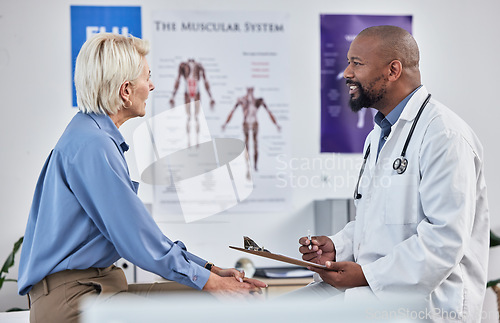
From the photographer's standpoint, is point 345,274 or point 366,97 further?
point 366,97

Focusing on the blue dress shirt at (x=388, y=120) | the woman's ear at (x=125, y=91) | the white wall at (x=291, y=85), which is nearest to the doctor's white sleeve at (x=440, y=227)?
the blue dress shirt at (x=388, y=120)

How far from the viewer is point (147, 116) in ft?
10.2

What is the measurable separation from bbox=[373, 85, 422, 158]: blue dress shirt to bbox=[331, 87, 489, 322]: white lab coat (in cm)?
8

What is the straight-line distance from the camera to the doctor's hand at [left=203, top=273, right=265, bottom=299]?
167 cm


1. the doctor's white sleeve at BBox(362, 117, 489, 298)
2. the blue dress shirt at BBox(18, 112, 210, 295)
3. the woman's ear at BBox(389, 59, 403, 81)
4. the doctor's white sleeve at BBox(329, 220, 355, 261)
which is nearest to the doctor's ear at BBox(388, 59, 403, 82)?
the woman's ear at BBox(389, 59, 403, 81)

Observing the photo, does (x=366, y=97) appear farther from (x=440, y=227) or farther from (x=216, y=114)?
(x=216, y=114)

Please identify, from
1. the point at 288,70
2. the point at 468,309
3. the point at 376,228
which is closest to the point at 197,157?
the point at 288,70

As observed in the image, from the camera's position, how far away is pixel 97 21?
3.06 meters

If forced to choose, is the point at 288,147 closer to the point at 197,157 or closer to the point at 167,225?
the point at 197,157

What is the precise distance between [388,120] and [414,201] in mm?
369

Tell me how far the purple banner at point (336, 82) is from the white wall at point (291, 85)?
0.05m

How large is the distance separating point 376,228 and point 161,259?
67 centimetres

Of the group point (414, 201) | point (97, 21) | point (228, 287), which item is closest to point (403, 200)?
point (414, 201)

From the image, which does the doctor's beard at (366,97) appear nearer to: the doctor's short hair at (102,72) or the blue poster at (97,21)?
the doctor's short hair at (102,72)
